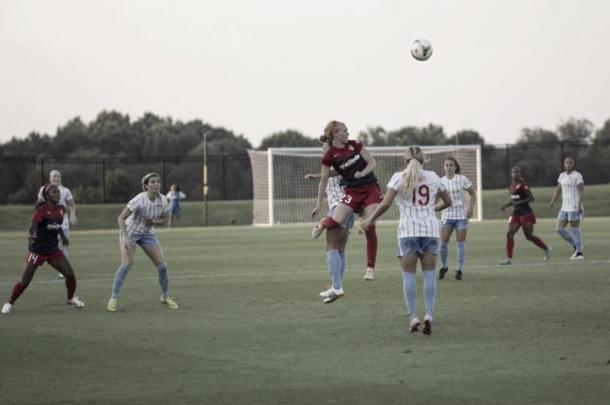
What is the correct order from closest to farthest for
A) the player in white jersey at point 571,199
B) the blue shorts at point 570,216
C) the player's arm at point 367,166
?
the player's arm at point 367,166, the player in white jersey at point 571,199, the blue shorts at point 570,216

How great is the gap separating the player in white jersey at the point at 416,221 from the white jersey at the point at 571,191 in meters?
12.6

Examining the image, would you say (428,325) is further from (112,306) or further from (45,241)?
(45,241)

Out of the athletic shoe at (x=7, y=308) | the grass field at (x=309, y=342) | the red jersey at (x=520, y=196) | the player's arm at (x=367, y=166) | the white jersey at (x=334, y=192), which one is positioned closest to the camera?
the grass field at (x=309, y=342)

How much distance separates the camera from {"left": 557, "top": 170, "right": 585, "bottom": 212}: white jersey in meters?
22.7

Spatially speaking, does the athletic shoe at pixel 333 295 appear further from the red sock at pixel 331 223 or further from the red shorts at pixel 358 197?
the red shorts at pixel 358 197

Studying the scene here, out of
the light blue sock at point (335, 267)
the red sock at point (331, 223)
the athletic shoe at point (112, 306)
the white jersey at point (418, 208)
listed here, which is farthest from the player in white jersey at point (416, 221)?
the athletic shoe at point (112, 306)

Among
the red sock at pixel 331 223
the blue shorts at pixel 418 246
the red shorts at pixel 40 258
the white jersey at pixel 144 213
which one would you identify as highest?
the white jersey at pixel 144 213

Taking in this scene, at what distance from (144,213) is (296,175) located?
37359 millimetres

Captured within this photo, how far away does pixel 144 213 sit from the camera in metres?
13.9

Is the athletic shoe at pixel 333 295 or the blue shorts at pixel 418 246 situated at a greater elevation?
the blue shorts at pixel 418 246

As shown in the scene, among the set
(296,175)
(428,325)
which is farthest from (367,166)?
(296,175)

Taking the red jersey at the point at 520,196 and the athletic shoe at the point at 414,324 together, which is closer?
the athletic shoe at the point at 414,324

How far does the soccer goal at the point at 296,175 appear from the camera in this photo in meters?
49.6

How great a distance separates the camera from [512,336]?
34.7 feet
